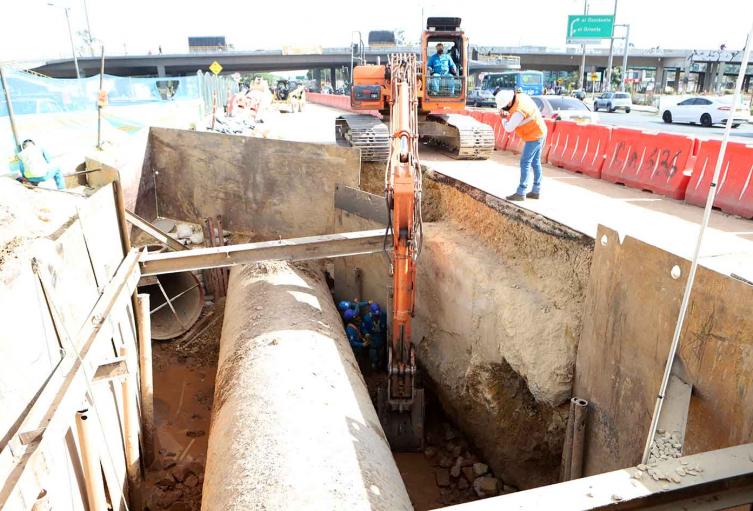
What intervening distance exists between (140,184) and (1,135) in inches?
104

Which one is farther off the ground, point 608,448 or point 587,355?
point 587,355

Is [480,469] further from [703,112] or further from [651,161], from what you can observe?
[703,112]

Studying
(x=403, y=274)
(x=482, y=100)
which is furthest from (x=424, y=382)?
(x=482, y=100)

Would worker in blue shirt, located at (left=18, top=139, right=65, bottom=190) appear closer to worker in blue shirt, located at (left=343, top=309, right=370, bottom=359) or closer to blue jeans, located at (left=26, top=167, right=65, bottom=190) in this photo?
blue jeans, located at (left=26, top=167, right=65, bottom=190)

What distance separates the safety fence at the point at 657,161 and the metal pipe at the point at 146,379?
760 centimetres

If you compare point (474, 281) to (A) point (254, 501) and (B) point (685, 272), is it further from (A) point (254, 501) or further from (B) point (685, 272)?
(A) point (254, 501)

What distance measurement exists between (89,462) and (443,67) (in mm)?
9759

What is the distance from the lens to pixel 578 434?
5.00 meters

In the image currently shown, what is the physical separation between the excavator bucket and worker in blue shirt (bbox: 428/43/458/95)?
6922 mm

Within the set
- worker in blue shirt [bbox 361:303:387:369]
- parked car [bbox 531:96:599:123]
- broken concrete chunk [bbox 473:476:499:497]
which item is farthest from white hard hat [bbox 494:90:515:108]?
parked car [bbox 531:96:599:123]

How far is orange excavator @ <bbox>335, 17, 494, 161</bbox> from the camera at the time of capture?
35.4ft

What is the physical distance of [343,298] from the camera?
9.77 meters

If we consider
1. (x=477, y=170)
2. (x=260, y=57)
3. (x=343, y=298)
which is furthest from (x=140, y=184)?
(x=260, y=57)

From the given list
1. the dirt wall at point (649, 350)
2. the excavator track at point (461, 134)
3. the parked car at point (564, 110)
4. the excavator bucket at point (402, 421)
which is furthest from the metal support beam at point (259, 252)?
the parked car at point (564, 110)
